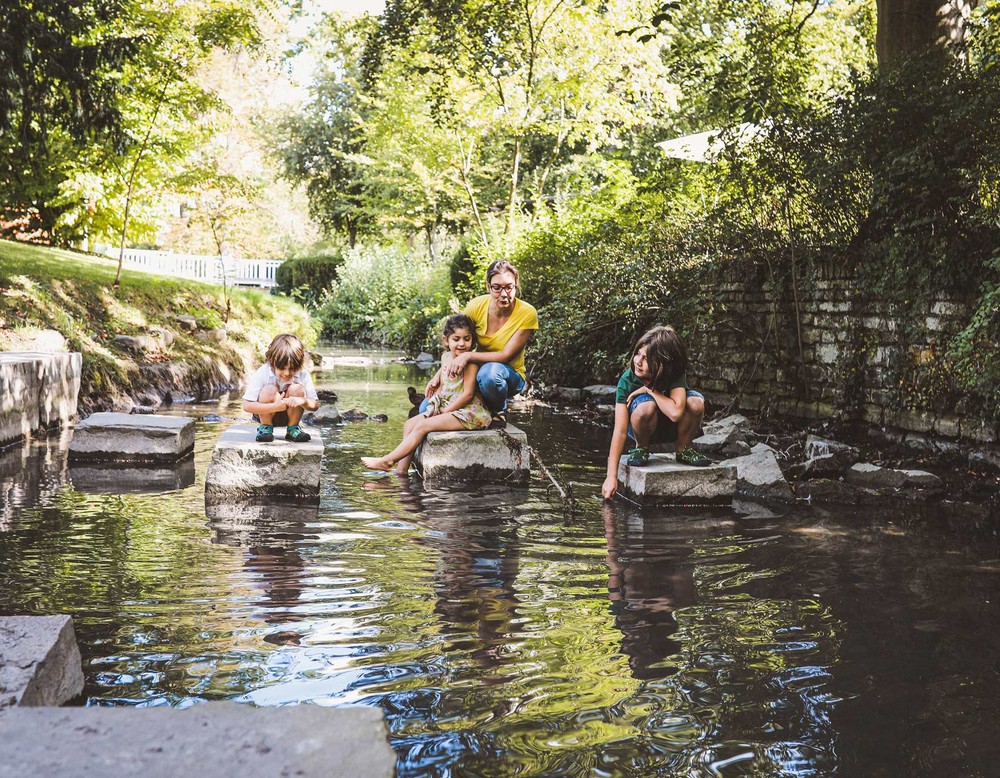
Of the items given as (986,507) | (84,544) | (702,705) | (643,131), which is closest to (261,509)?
(84,544)

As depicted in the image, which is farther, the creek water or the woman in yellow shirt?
the woman in yellow shirt

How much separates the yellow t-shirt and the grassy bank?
17.3ft

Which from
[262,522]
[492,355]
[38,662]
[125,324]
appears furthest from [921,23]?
[125,324]

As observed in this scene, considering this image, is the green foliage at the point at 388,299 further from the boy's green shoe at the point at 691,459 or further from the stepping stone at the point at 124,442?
the boy's green shoe at the point at 691,459

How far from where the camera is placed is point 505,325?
7.80 meters

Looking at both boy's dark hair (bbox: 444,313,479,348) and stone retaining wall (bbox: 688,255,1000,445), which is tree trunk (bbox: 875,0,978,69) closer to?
stone retaining wall (bbox: 688,255,1000,445)

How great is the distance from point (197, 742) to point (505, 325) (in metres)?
5.97

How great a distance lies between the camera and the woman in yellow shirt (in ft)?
25.0

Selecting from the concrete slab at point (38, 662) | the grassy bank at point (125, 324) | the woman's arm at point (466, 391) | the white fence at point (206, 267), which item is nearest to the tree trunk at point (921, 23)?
the woman's arm at point (466, 391)

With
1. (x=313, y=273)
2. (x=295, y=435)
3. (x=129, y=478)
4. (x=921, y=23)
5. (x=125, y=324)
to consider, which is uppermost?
(x=921, y=23)

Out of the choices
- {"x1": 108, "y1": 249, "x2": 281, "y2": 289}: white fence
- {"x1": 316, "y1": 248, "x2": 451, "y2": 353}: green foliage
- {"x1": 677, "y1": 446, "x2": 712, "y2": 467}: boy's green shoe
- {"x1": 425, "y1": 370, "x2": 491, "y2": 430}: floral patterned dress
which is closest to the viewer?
{"x1": 677, "y1": 446, "x2": 712, "y2": 467}: boy's green shoe

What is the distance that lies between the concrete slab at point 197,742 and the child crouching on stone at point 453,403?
5.50 meters

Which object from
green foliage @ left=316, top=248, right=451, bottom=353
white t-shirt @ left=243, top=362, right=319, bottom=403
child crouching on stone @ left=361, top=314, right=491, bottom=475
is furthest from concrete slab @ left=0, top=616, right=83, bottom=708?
green foliage @ left=316, top=248, right=451, bottom=353

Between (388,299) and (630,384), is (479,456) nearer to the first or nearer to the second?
(630,384)
